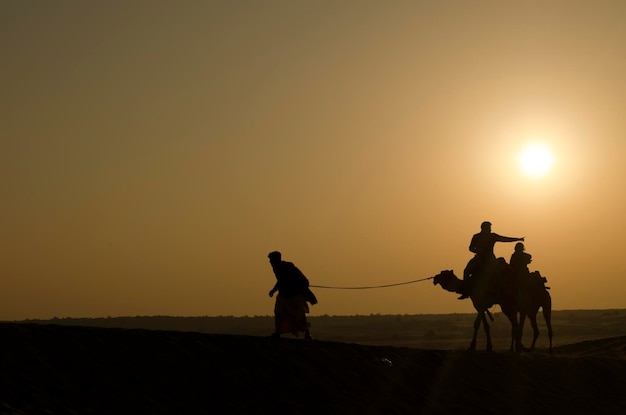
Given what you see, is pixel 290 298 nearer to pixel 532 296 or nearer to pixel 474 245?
pixel 474 245

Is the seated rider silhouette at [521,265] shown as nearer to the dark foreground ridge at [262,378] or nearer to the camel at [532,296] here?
the camel at [532,296]

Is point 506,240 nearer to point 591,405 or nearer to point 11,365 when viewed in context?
point 591,405

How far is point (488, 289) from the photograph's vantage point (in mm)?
25297

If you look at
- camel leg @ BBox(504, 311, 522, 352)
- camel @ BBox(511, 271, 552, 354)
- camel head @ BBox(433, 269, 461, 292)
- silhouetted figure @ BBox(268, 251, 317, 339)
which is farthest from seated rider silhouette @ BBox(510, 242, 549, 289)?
silhouetted figure @ BBox(268, 251, 317, 339)

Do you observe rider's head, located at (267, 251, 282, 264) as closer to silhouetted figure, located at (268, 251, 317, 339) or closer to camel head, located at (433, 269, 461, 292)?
silhouetted figure, located at (268, 251, 317, 339)

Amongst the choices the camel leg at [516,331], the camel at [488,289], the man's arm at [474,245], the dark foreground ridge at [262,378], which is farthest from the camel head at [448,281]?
the dark foreground ridge at [262,378]

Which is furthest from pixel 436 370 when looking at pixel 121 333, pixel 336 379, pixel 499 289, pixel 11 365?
pixel 11 365

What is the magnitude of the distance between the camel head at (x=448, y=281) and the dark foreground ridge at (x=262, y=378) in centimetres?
272

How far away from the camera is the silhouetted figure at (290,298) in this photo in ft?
73.7

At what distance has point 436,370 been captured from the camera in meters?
21.3

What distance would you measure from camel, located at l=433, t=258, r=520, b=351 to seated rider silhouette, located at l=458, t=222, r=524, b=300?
0.37ft

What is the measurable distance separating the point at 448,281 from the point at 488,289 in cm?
124

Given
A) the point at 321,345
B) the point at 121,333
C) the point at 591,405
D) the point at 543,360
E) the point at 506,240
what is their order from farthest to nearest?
the point at 506,240, the point at 543,360, the point at 591,405, the point at 321,345, the point at 121,333

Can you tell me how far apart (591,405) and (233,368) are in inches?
322
